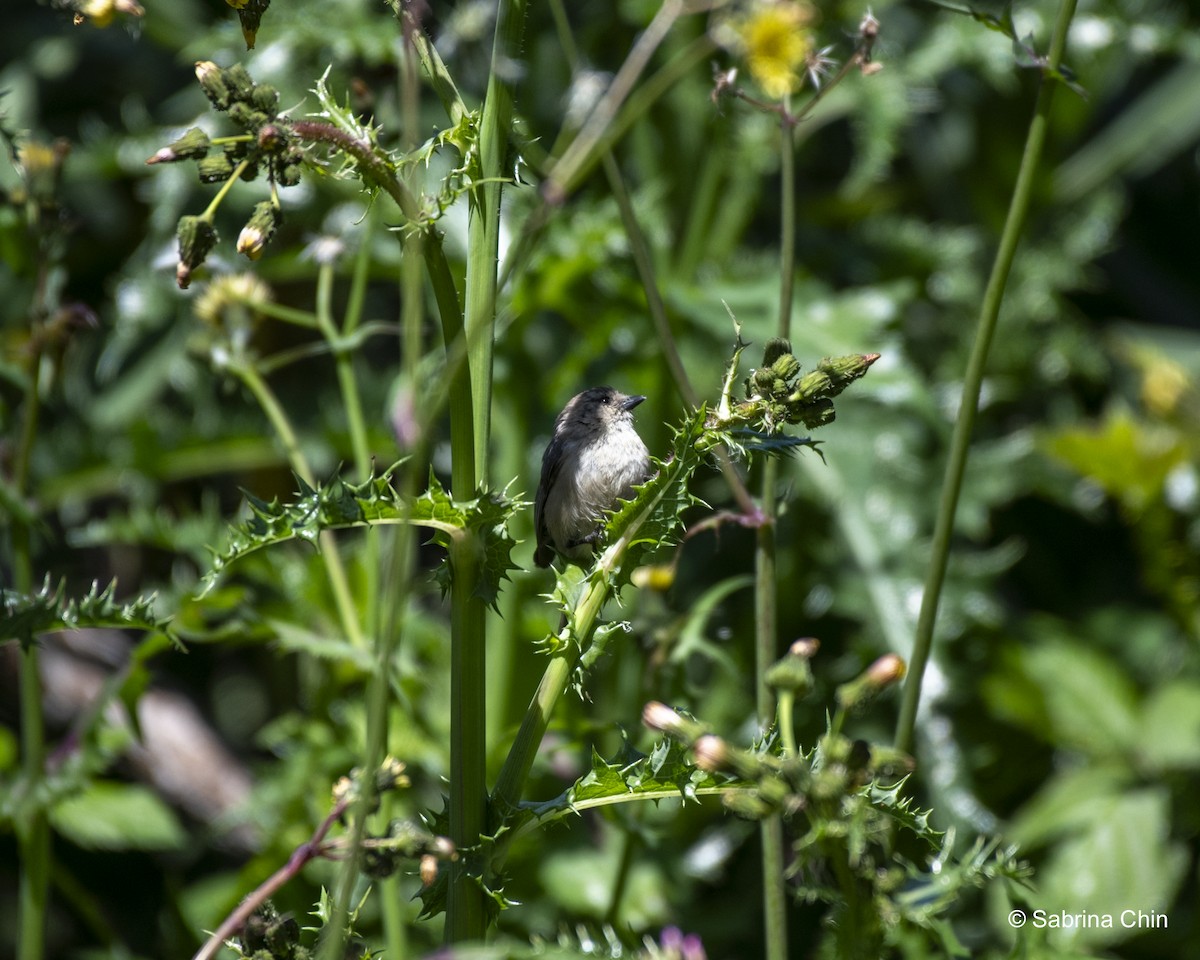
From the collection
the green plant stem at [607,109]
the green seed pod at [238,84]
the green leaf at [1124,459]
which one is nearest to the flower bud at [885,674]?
the green plant stem at [607,109]

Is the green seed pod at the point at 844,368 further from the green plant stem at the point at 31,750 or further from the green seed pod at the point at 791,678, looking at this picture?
the green plant stem at the point at 31,750

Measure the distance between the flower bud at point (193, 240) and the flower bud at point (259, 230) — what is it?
0.05m

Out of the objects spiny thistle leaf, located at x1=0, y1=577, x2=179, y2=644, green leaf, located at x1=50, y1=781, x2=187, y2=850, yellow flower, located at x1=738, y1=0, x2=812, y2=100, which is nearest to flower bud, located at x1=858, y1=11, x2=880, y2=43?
yellow flower, located at x1=738, y1=0, x2=812, y2=100

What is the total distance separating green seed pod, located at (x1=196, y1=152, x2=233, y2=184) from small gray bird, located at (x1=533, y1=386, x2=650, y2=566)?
1.09 m

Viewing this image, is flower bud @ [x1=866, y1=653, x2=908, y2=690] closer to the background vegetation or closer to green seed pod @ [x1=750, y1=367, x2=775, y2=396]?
green seed pod @ [x1=750, y1=367, x2=775, y2=396]

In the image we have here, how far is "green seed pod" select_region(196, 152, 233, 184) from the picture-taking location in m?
1.31

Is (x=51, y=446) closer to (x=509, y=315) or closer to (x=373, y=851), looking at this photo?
(x=509, y=315)

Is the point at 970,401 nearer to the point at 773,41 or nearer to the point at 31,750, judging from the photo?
the point at 773,41

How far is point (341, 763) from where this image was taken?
273 cm

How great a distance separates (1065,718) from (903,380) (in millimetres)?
1375

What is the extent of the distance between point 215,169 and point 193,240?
89 millimetres

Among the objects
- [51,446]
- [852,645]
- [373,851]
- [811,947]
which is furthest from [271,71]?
[811,947]

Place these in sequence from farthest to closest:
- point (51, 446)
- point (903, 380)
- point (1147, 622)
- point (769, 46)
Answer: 1. point (1147, 622)
2. point (51, 446)
3. point (903, 380)
4. point (769, 46)

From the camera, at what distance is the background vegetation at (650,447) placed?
270 centimetres
